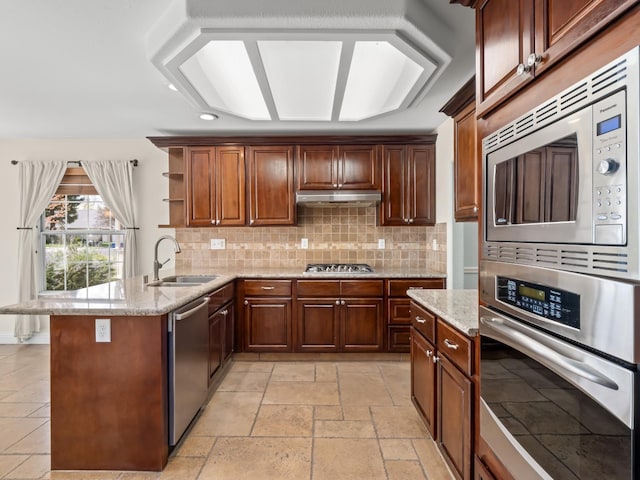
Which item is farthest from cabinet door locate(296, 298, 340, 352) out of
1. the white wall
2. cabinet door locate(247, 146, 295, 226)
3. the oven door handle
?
the oven door handle

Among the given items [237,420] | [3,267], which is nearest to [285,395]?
[237,420]

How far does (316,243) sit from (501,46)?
3.11 meters

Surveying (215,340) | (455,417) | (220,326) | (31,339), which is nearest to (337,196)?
(220,326)

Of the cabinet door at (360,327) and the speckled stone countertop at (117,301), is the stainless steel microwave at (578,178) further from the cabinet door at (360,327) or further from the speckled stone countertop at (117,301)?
the cabinet door at (360,327)

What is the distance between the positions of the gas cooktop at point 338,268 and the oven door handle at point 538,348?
2.33 m

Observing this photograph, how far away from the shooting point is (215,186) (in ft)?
12.8

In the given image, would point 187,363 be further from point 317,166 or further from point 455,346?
point 317,166

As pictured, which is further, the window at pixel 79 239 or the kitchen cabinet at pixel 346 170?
the window at pixel 79 239

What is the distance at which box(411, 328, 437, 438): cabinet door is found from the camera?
1.97 metres

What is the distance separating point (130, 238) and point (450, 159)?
3.68m

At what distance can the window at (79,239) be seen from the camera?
4.29 m

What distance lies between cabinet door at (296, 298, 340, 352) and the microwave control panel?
2910mm

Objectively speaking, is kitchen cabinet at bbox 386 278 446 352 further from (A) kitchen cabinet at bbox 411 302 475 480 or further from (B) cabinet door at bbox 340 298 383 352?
(A) kitchen cabinet at bbox 411 302 475 480

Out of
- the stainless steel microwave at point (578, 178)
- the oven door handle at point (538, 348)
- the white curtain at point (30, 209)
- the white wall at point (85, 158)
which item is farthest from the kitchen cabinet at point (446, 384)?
the white curtain at point (30, 209)
